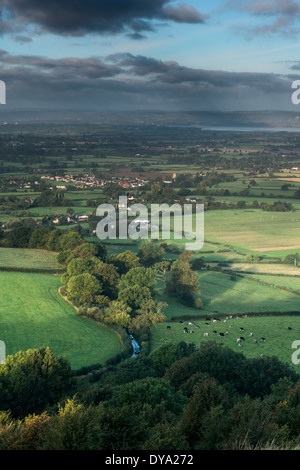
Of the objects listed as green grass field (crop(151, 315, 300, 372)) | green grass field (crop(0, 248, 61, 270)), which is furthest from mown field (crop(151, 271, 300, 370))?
green grass field (crop(0, 248, 61, 270))

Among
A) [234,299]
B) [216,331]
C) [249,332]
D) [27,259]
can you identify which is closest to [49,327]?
[216,331]

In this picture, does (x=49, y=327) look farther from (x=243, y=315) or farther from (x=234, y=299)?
(x=234, y=299)

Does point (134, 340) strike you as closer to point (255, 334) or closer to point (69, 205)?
point (255, 334)

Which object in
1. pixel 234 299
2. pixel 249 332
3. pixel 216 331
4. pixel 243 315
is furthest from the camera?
pixel 234 299

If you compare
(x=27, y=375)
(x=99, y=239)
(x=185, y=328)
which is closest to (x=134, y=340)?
(x=185, y=328)

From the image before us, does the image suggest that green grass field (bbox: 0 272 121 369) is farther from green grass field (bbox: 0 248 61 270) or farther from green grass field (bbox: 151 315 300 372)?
green grass field (bbox: 0 248 61 270)

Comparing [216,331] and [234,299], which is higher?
[234,299]

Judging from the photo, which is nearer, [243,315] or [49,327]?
[49,327]
